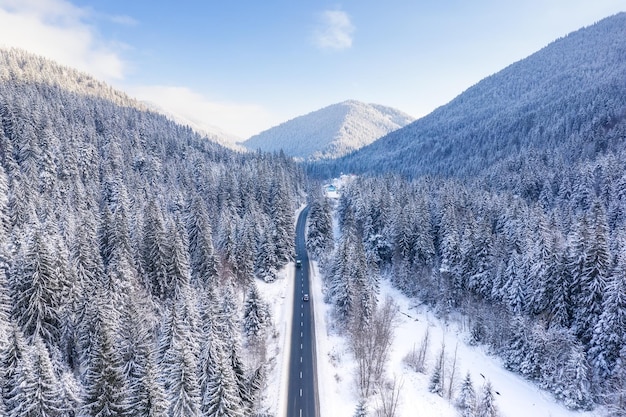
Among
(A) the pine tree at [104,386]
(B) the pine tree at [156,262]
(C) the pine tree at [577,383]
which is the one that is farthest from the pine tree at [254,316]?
(C) the pine tree at [577,383]

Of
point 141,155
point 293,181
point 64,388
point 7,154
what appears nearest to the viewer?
point 64,388

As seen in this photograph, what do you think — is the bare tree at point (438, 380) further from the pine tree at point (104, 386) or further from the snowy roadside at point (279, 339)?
the pine tree at point (104, 386)

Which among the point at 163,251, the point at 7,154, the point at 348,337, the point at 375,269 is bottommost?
the point at 348,337

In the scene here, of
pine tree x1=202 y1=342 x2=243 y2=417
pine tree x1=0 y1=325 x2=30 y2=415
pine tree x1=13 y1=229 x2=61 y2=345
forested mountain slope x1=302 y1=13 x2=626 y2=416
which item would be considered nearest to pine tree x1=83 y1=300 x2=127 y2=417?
pine tree x1=0 y1=325 x2=30 y2=415

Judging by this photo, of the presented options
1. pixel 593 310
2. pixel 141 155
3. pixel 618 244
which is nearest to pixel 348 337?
pixel 593 310

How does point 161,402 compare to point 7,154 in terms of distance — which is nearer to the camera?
point 161,402

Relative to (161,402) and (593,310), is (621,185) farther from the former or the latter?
(161,402)

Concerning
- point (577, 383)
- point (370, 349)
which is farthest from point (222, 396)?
point (577, 383)
